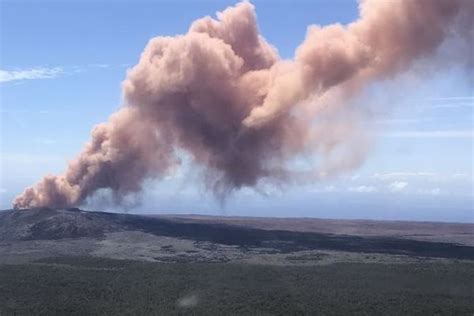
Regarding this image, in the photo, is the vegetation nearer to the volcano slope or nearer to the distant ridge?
the volcano slope

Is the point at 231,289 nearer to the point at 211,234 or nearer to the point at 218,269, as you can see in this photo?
the point at 218,269

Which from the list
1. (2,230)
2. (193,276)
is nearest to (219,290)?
(193,276)

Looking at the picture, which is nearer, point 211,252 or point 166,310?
point 166,310

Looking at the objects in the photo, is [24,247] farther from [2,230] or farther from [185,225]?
[185,225]

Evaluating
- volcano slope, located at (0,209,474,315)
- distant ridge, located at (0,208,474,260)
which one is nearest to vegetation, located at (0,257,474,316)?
volcano slope, located at (0,209,474,315)

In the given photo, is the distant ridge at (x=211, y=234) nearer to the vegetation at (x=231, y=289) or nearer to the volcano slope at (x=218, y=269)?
the volcano slope at (x=218, y=269)
